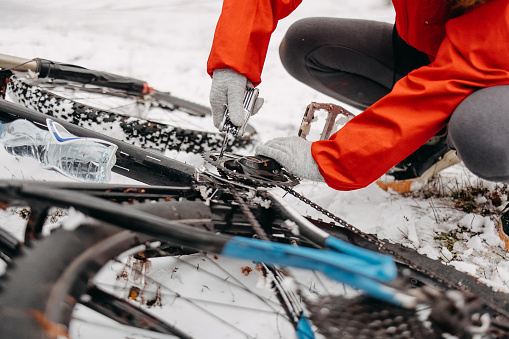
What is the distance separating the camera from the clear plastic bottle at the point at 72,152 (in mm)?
1624

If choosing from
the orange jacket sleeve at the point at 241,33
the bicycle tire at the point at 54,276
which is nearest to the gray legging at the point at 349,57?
the orange jacket sleeve at the point at 241,33

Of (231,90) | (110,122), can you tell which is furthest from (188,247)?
(110,122)

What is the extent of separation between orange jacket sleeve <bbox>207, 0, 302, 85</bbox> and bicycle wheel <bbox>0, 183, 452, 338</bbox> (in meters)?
0.66

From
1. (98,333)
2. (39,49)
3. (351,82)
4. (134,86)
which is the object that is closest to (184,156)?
(134,86)

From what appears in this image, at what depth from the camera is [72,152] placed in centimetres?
166

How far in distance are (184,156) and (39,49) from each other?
2.71m

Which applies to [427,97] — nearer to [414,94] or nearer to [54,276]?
[414,94]

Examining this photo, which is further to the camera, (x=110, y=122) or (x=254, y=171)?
(x=110, y=122)

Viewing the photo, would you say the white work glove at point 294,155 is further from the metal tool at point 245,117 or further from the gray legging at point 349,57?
the gray legging at point 349,57

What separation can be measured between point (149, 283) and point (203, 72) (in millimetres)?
3418

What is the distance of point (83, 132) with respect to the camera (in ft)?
5.65

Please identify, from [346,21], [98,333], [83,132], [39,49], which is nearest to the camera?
[98,333]

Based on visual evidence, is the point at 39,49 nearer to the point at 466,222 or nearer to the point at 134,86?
the point at 134,86

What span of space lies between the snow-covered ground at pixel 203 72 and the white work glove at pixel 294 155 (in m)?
0.55
